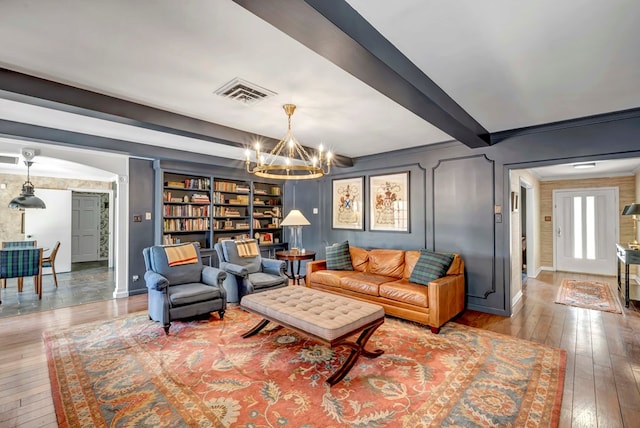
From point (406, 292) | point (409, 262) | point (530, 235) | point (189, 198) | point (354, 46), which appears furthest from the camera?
point (530, 235)

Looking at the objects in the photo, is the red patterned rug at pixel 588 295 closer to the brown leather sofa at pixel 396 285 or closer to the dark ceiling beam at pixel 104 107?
the brown leather sofa at pixel 396 285

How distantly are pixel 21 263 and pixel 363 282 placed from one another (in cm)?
515

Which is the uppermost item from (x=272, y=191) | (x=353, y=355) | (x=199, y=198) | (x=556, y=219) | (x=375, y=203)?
(x=272, y=191)

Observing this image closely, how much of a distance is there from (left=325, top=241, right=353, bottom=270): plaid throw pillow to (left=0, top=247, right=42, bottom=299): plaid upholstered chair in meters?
4.56

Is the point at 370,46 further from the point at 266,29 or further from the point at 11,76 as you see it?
the point at 11,76

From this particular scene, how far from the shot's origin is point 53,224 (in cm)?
700

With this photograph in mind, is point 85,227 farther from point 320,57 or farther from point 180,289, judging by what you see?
point 320,57

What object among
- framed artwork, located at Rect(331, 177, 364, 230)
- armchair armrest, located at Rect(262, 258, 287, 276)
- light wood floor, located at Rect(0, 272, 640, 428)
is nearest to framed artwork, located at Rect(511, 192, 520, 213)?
light wood floor, located at Rect(0, 272, 640, 428)

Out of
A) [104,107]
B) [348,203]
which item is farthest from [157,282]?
[348,203]

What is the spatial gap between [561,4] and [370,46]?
96cm

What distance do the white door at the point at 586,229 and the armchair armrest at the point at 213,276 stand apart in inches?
292

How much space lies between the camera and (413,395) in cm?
216

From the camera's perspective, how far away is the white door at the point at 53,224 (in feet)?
22.1

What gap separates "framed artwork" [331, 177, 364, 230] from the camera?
5.50 meters
